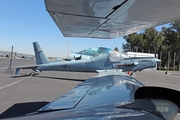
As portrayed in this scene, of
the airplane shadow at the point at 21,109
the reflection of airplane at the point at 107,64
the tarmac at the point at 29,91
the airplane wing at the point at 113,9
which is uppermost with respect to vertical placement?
the airplane wing at the point at 113,9

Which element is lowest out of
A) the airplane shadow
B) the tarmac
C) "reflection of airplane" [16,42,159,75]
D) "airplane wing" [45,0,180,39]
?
the tarmac

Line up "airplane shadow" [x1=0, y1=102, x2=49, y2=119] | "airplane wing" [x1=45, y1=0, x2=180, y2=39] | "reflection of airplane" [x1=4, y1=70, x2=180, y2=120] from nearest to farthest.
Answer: "reflection of airplane" [x1=4, y1=70, x2=180, y2=120] < "airplane wing" [x1=45, y1=0, x2=180, y2=39] < "airplane shadow" [x1=0, y1=102, x2=49, y2=119]

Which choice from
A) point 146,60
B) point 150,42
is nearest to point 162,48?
point 150,42

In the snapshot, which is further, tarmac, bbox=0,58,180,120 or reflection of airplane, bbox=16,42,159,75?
reflection of airplane, bbox=16,42,159,75

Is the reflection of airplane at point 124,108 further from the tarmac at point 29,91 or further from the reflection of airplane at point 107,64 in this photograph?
the reflection of airplane at point 107,64

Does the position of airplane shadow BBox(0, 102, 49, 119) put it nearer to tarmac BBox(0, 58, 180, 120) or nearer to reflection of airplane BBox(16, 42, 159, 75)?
tarmac BBox(0, 58, 180, 120)

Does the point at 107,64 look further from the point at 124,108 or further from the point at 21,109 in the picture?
the point at 124,108

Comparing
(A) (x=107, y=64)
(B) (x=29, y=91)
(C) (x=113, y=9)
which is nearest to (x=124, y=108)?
(C) (x=113, y=9)

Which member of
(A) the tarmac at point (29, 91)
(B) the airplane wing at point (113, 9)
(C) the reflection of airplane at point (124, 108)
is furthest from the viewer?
(A) the tarmac at point (29, 91)

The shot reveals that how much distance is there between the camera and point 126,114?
1.05m

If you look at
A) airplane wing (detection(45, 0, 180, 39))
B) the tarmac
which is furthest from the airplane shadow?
airplane wing (detection(45, 0, 180, 39))

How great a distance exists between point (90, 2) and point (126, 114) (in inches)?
80.2

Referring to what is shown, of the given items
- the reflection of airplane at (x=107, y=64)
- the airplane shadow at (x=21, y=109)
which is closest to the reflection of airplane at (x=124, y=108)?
the airplane shadow at (x=21, y=109)

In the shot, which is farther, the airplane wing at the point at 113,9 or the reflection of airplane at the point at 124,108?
the airplane wing at the point at 113,9
